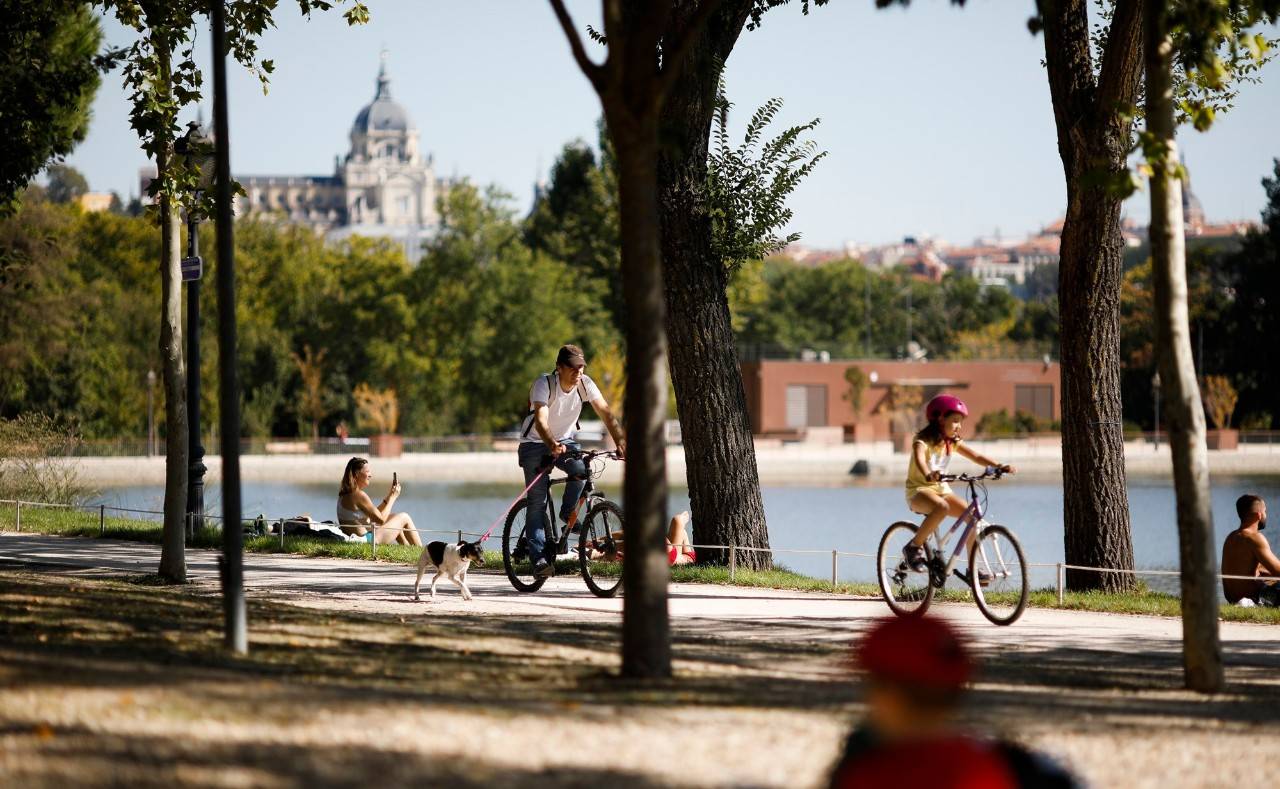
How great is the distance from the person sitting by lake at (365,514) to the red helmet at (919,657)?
46.0 feet

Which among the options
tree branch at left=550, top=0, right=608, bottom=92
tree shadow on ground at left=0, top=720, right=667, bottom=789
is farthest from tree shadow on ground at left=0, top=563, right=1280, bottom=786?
tree branch at left=550, top=0, right=608, bottom=92

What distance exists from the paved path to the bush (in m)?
8.75

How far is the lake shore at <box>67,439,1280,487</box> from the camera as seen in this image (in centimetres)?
5553

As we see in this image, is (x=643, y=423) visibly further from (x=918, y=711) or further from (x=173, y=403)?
(x=173, y=403)

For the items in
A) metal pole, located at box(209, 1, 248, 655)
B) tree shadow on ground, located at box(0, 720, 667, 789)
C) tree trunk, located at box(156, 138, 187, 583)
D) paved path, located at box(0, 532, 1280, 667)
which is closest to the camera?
tree shadow on ground, located at box(0, 720, 667, 789)

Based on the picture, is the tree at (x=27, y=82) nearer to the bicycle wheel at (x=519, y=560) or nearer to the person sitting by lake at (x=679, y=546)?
the bicycle wheel at (x=519, y=560)

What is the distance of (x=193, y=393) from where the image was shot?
17453 mm

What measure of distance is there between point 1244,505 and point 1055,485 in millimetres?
44293

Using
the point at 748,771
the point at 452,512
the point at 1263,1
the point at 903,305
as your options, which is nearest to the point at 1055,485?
the point at 452,512

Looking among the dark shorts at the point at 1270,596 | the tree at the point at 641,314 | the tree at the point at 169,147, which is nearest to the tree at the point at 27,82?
the tree at the point at 169,147

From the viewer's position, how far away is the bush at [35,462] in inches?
945

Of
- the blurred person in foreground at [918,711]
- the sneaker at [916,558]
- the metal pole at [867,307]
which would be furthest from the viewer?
the metal pole at [867,307]

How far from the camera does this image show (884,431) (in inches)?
3327

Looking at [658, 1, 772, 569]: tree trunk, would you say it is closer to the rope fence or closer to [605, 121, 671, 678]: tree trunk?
the rope fence
